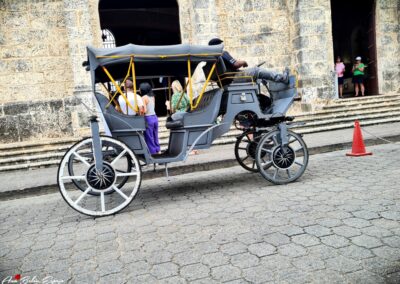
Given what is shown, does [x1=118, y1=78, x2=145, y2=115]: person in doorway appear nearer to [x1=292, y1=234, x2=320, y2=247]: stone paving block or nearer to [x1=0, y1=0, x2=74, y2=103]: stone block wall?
[x1=292, y1=234, x2=320, y2=247]: stone paving block

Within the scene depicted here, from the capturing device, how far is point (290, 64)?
37.8 feet

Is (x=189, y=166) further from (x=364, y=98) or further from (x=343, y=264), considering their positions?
(x=364, y=98)

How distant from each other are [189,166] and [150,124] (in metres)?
1.82

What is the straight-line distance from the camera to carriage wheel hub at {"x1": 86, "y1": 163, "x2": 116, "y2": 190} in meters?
3.95

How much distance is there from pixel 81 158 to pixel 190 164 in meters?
2.88

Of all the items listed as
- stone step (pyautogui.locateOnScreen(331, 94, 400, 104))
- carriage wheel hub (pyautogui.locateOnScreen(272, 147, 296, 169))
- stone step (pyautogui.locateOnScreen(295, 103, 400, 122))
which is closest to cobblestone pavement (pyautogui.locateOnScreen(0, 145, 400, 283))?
carriage wheel hub (pyautogui.locateOnScreen(272, 147, 296, 169))

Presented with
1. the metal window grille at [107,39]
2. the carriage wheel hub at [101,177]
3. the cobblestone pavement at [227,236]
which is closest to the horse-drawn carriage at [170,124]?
the carriage wheel hub at [101,177]

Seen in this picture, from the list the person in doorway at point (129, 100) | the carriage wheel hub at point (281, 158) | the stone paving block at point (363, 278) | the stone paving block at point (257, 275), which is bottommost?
the stone paving block at point (257, 275)

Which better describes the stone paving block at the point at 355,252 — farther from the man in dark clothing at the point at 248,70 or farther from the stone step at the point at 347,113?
the stone step at the point at 347,113

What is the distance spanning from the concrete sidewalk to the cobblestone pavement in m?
0.79

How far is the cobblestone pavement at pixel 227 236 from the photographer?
2.41 m

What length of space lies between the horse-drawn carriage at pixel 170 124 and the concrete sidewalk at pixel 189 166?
0.95m

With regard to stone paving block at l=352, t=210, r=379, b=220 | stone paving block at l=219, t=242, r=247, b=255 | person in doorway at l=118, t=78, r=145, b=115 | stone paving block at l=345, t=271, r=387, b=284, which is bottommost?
stone paving block at l=345, t=271, r=387, b=284

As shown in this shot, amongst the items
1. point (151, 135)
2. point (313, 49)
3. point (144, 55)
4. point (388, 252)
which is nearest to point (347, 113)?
point (313, 49)
